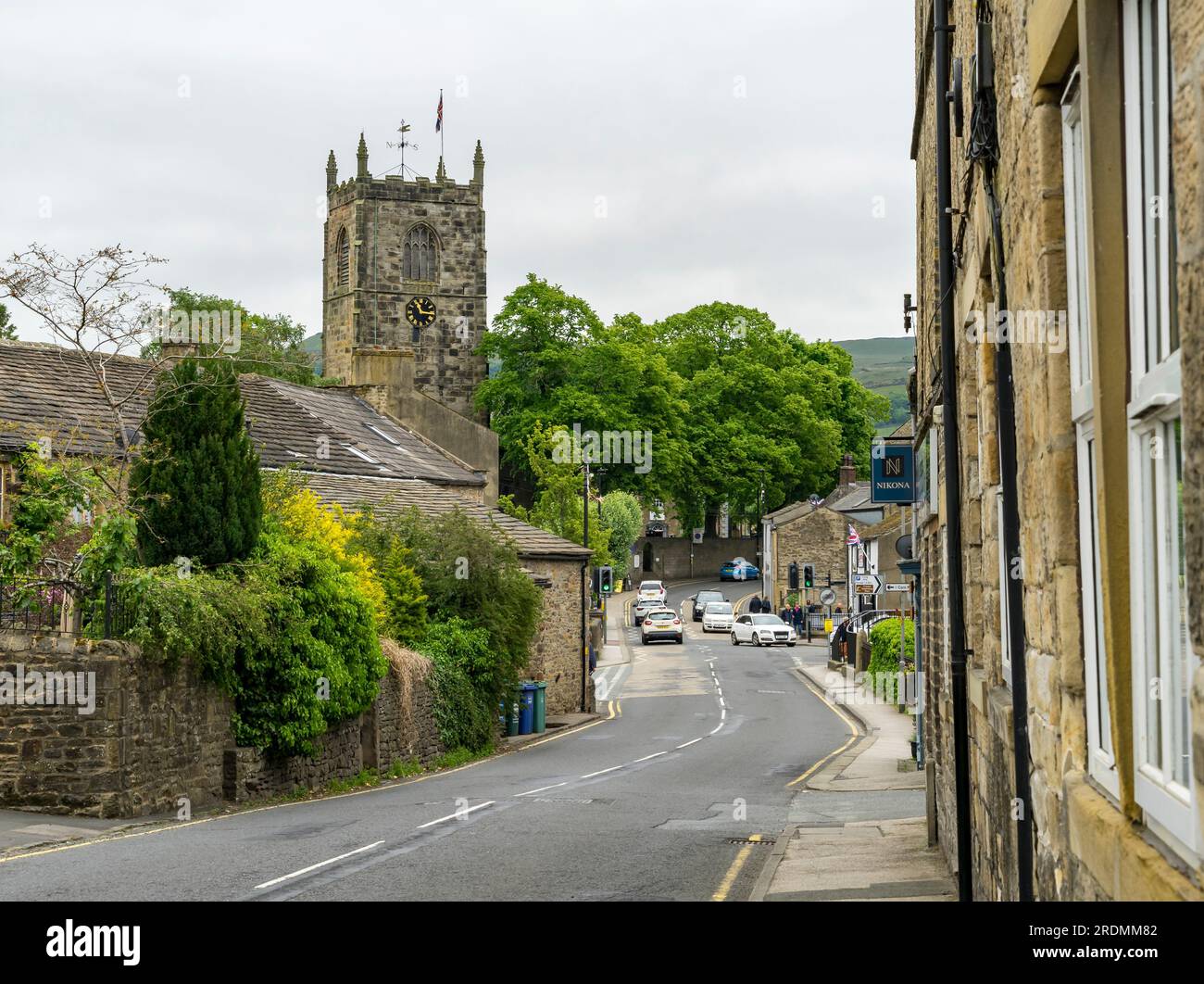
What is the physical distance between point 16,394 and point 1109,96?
85.2 ft

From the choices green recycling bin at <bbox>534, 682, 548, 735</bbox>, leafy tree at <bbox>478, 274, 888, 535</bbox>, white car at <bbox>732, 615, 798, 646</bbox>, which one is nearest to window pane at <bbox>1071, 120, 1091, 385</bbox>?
green recycling bin at <bbox>534, 682, 548, 735</bbox>

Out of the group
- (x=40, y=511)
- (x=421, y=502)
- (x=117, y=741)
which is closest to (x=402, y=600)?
(x=421, y=502)

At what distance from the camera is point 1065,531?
Result: 3990 millimetres

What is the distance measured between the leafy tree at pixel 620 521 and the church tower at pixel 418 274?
59.8 feet

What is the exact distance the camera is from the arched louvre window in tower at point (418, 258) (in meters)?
89.4

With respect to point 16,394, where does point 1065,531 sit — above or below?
below

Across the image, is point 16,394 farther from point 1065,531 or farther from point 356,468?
point 1065,531

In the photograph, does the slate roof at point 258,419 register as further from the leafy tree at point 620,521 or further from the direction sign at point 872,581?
the leafy tree at point 620,521

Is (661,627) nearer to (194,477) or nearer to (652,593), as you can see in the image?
(652,593)

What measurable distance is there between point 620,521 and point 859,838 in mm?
56023

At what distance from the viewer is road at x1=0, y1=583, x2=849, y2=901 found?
1084 centimetres

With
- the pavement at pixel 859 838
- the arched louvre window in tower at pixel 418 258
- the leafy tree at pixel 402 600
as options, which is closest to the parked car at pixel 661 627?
the pavement at pixel 859 838
